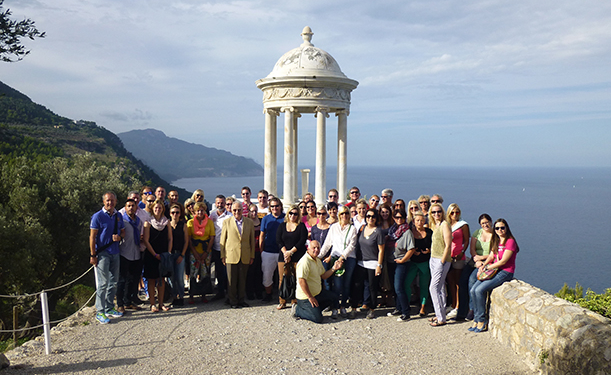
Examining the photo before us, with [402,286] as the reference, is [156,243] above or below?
above

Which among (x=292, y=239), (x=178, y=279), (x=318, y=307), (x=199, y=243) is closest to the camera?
(x=318, y=307)

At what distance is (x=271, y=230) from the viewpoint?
9.91 m

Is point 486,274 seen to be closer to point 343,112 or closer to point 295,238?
point 295,238

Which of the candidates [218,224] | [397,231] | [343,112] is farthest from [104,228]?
[343,112]

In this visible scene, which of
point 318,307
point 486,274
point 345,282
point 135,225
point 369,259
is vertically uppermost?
point 135,225

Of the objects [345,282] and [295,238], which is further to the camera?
[295,238]

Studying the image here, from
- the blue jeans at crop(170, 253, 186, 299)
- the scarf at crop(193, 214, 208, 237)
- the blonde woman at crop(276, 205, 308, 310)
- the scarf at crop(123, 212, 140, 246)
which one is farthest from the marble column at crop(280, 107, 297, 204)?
the scarf at crop(123, 212, 140, 246)

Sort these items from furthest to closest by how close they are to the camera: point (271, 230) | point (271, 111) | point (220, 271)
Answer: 1. point (271, 111)
2. point (220, 271)
3. point (271, 230)

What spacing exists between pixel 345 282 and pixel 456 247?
2175 mm

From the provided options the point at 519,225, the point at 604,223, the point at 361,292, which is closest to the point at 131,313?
the point at 361,292

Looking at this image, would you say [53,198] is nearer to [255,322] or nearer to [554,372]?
[255,322]

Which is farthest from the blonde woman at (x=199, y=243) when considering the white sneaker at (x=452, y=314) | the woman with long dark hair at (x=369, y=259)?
the white sneaker at (x=452, y=314)

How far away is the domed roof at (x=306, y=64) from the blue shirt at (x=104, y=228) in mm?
10865

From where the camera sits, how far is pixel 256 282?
10.5 m
